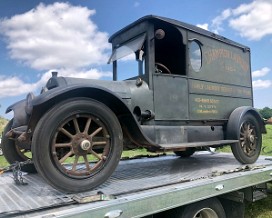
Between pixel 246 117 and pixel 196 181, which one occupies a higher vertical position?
pixel 246 117

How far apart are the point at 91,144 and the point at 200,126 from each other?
7.35 ft

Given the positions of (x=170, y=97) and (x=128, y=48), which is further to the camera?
(x=128, y=48)

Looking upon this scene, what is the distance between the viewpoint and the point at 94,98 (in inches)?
136

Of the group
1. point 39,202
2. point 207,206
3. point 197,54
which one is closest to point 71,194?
point 39,202

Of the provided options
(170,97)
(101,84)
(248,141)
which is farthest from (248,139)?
(101,84)

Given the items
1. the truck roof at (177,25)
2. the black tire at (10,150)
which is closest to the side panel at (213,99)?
the truck roof at (177,25)

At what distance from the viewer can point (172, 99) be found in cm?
460

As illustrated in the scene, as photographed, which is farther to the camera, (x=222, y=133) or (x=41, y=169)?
(x=222, y=133)

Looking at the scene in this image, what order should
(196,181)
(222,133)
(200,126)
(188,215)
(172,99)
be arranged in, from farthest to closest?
1. (222,133)
2. (200,126)
3. (172,99)
4. (196,181)
5. (188,215)

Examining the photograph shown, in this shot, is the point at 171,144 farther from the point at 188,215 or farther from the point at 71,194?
the point at 71,194

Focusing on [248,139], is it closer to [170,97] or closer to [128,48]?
[170,97]

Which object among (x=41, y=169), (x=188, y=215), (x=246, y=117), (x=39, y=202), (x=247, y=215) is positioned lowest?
(x=247, y=215)

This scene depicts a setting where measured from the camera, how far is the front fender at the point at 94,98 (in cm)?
309

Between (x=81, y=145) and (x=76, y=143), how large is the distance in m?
0.06
